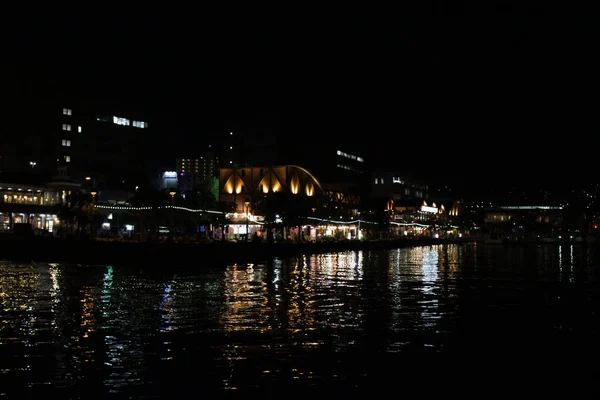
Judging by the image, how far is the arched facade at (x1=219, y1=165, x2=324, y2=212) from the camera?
8538 centimetres

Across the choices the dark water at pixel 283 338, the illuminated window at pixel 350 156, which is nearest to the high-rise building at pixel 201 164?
the illuminated window at pixel 350 156

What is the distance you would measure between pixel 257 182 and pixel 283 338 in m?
72.9

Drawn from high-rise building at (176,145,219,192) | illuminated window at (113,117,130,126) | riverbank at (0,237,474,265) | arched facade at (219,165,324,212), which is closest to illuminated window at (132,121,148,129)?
illuminated window at (113,117,130,126)

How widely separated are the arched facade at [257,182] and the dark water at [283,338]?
196 feet

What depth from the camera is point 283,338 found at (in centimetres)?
1375

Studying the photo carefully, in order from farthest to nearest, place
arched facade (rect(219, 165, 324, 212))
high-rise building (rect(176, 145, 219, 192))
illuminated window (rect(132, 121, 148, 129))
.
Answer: high-rise building (rect(176, 145, 219, 192)) < illuminated window (rect(132, 121, 148, 129)) < arched facade (rect(219, 165, 324, 212))

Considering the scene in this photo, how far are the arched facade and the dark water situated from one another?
5967cm

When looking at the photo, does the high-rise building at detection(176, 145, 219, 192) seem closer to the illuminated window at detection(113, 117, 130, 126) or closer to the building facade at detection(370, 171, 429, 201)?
the illuminated window at detection(113, 117, 130, 126)

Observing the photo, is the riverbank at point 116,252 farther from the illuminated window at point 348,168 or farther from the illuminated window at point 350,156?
the illuminated window at point 350,156

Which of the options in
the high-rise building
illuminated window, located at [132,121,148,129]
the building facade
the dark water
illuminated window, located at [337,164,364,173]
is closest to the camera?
the dark water

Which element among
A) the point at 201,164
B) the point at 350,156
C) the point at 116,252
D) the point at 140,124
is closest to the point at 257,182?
the point at 116,252

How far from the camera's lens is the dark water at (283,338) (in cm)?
1028

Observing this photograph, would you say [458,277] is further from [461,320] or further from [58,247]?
[58,247]

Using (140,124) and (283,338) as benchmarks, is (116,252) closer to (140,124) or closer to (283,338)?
(283,338)
